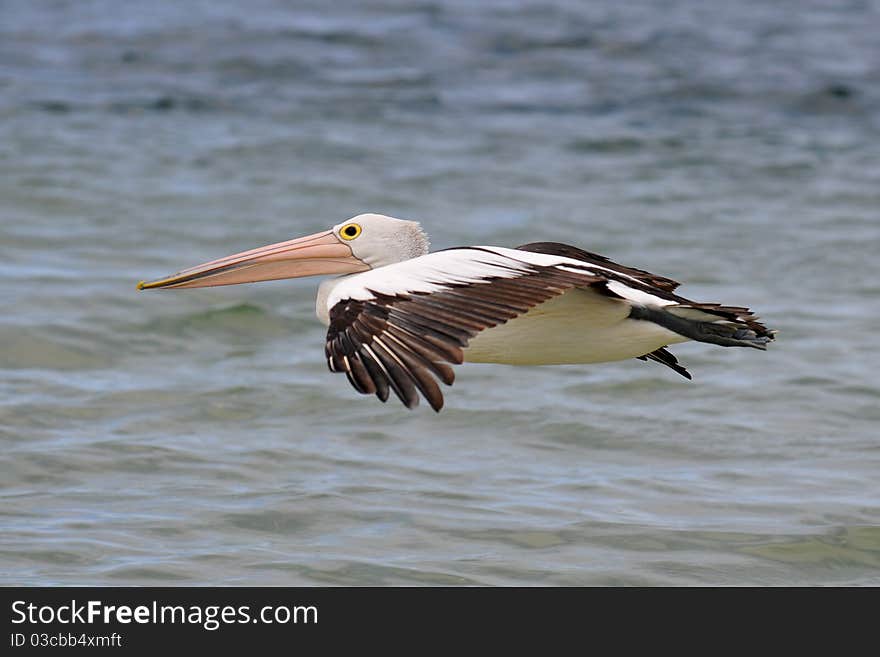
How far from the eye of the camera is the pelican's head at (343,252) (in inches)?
217

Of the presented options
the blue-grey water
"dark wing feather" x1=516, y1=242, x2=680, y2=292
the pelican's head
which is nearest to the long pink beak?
the pelican's head

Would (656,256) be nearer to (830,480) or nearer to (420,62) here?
(830,480)

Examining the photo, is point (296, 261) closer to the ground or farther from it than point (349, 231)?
closer to the ground

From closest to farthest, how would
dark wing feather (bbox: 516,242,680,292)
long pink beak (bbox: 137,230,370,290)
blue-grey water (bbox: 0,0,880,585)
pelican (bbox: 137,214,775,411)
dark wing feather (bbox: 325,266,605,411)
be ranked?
1. dark wing feather (bbox: 325,266,605,411)
2. pelican (bbox: 137,214,775,411)
3. dark wing feather (bbox: 516,242,680,292)
4. long pink beak (bbox: 137,230,370,290)
5. blue-grey water (bbox: 0,0,880,585)

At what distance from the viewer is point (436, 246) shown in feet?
33.7

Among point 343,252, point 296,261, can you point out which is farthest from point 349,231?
point 296,261

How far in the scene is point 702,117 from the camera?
1387cm

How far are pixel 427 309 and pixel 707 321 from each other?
1.16m

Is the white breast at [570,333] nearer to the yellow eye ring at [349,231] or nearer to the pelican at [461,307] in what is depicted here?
the pelican at [461,307]

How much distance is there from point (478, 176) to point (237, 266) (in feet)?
23.1

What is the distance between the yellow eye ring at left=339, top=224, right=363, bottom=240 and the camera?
218 inches

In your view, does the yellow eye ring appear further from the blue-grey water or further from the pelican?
the blue-grey water

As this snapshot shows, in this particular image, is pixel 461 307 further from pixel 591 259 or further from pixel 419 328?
pixel 591 259
